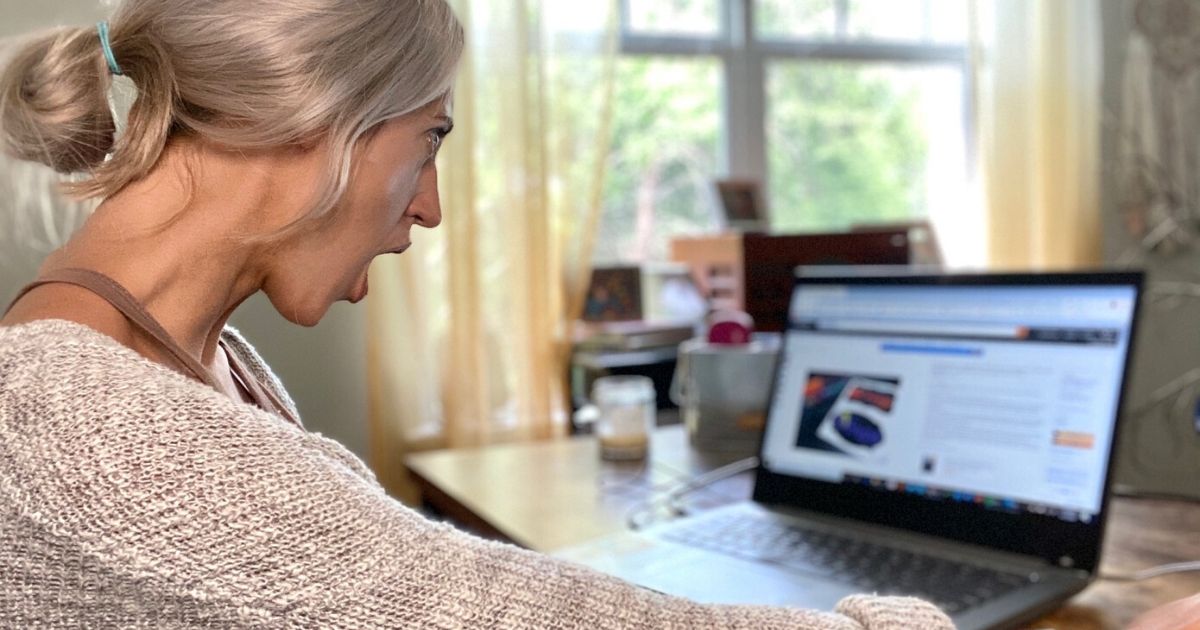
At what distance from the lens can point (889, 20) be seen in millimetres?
3072

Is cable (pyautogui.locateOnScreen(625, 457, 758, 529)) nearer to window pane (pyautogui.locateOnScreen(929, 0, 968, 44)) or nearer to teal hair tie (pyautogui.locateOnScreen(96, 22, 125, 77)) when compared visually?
teal hair tie (pyautogui.locateOnScreen(96, 22, 125, 77))

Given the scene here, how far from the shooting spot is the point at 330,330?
1.16 m

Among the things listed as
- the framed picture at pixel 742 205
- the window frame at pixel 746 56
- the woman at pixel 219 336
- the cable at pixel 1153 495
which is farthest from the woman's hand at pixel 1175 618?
the window frame at pixel 746 56

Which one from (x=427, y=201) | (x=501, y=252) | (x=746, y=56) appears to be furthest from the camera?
(x=746, y=56)

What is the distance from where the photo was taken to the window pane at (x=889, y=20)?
303cm

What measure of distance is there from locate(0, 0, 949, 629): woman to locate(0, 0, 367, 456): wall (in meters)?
0.14

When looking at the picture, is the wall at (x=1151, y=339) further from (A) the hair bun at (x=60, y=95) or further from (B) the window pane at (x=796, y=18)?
(A) the hair bun at (x=60, y=95)

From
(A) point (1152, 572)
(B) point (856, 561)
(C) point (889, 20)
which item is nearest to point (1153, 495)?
(A) point (1152, 572)

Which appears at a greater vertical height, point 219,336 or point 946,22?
point 946,22

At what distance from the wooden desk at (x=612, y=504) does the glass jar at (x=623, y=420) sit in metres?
0.03

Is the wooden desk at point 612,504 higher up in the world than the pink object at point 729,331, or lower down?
lower down

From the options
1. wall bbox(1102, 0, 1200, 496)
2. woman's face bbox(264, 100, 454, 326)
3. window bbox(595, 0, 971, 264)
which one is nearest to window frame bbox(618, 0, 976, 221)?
window bbox(595, 0, 971, 264)

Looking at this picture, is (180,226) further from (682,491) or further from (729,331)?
(729,331)

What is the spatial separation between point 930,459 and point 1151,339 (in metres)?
2.10
